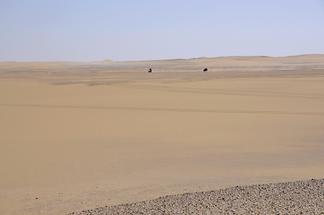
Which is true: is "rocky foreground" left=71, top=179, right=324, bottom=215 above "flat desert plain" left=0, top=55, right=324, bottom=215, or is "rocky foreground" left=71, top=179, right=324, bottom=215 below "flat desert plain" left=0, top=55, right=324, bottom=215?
below

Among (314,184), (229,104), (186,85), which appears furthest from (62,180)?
(186,85)

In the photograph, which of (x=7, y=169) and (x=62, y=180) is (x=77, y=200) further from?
(x=7, y=169)

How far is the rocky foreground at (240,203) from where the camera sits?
19.1ft

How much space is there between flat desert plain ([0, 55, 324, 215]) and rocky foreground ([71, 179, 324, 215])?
0.87 meters

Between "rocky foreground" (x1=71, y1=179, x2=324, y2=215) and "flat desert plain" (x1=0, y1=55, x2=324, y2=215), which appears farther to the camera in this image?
"flat desert plain" (x1=0, y1=55, x2=324, y2=215)

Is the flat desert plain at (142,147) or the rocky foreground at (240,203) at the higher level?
the flat desert plain at (142,147)

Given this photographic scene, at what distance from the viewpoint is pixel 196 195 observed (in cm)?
670

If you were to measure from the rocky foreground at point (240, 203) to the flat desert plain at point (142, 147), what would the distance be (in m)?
0.87

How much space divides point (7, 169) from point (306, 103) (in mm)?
14817

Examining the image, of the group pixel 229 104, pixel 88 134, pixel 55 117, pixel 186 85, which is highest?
pixel 186 85

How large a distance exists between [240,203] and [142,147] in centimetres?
566

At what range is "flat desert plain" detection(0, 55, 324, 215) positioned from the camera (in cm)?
796

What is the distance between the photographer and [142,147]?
38.1ft

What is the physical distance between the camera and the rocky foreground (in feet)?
19.1
